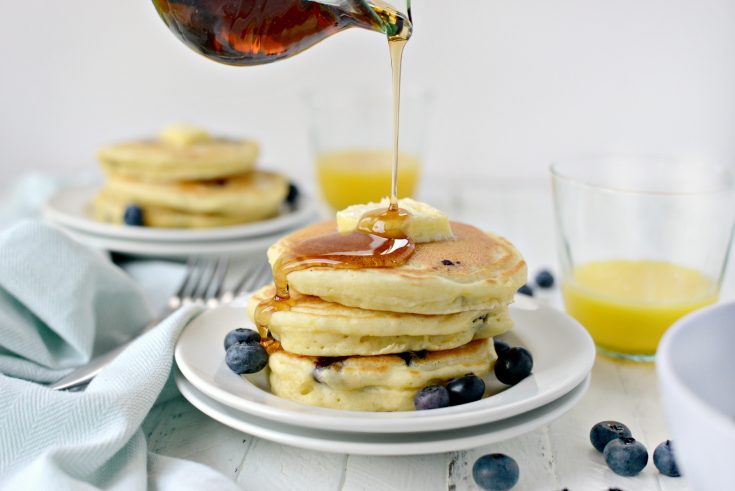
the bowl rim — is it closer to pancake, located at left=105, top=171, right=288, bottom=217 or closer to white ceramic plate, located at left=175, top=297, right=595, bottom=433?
white ceramic plate, located at left=175, top=297, right=595, bottom=433

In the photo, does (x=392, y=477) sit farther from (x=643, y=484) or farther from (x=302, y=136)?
(x=302, y=136)

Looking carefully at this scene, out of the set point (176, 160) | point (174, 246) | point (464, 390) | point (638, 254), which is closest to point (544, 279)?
point (638, 254)

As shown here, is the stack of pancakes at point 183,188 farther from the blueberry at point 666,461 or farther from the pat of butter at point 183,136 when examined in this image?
the blueberry at point 666,461

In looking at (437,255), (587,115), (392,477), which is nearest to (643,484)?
(392,477)

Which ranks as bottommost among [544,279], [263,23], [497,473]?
[544,279]

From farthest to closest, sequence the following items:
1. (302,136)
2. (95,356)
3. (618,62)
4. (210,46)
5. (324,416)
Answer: (302,136), (618,62), (95,356), (210,46), (324,416)

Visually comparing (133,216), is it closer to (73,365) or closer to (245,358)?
(73,365)
